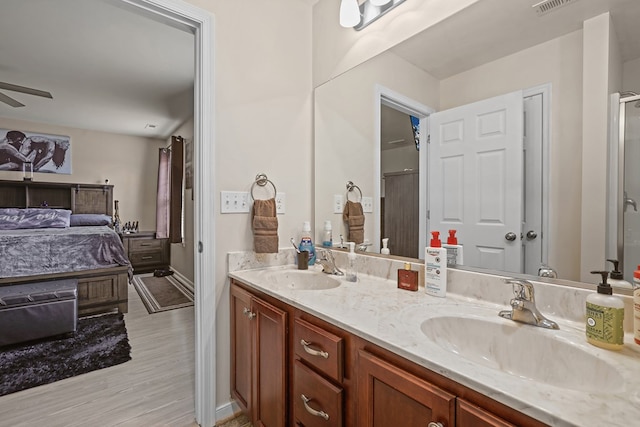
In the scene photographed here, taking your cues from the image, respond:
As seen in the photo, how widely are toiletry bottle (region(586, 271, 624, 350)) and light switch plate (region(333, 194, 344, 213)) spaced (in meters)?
1.21

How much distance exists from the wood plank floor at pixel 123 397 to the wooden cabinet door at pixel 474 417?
61.9 inches

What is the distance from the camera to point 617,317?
0.70m

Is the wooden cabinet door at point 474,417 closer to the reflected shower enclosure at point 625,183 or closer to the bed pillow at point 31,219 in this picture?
the reflected shower enclosure at point 625,183

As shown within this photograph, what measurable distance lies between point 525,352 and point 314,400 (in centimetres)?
66

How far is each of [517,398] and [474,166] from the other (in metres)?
0.83

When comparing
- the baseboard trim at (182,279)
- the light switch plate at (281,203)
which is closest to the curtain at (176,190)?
the baseboard trim at (182,279)

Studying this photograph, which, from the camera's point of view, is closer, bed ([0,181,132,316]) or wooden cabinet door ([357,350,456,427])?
wooden cabinet door ([357,350,456,427])

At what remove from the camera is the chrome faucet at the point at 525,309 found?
0.84 m

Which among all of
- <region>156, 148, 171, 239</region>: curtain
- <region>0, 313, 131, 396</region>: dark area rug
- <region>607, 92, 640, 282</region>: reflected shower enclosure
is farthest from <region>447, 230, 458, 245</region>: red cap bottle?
<region>156, 148, 171, 239</region>: curtain

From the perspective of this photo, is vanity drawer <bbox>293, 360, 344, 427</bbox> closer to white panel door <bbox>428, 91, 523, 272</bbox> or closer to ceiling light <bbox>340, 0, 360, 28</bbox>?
white panel door <bbox>428, 91, 523, 272</bbox>

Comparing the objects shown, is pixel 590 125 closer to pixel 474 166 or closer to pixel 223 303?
pixel 474 166

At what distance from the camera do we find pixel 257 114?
→ 1723mm

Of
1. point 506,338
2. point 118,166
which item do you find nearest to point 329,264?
point 506,338

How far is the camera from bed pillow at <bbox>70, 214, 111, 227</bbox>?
4324mm
